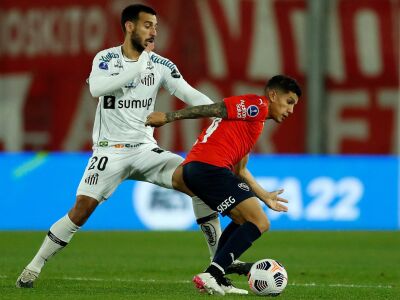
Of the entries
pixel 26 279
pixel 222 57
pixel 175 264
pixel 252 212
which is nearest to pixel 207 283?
pixel 252 212

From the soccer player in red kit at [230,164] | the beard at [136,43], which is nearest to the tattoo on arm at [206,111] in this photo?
the soccer player in red kit at [230,164]

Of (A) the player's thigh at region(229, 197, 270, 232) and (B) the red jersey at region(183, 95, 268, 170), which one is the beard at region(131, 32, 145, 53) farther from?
(A) the player's thigh at region(229, 197, 270, 232)

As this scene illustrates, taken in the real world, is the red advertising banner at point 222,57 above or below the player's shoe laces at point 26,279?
above

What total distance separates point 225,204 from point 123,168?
1.11 metres

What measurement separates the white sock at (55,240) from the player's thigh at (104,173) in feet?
0.83

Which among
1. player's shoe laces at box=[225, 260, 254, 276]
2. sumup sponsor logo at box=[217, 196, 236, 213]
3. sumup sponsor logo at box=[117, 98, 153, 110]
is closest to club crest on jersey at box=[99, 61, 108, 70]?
sumup sponsor logo at box=[117, 98, 153, 110]

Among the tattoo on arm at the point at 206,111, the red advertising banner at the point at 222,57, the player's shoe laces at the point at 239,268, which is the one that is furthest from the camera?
the red advertising banner at the point at 222,57

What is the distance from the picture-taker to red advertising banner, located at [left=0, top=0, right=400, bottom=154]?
19438mm

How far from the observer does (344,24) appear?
64.5 feet

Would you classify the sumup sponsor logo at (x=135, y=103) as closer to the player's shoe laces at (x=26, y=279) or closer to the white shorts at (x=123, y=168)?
the white shorts at (x=123, y=168)

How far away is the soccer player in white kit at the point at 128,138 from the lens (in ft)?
28.2

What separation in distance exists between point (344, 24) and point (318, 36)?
0.66m

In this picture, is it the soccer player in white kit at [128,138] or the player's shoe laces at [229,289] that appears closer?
the player's shoe laces at [229,289]

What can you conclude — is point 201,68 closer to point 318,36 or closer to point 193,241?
point 318,36
